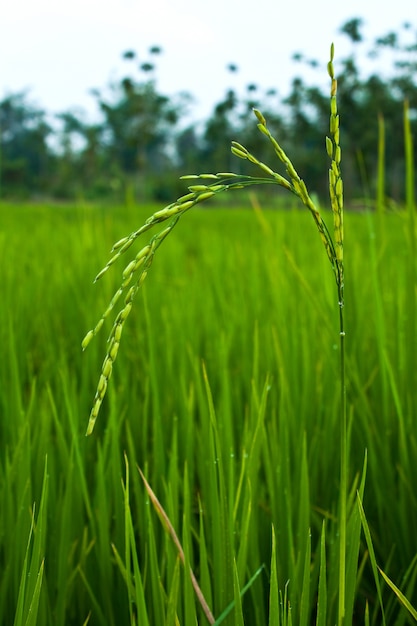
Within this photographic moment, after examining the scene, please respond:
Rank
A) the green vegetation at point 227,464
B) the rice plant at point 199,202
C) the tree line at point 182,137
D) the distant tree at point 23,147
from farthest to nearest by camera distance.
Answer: the distant tree at point 23,147 < the tree line at point 182,137 < the green vegetation at point 227,464 < the rice plant at point 199,202

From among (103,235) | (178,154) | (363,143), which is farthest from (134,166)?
(103,235)

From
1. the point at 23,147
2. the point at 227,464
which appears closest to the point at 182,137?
the point at 23,147

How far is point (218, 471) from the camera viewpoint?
1.95ft

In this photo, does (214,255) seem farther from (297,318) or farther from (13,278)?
(297,318)

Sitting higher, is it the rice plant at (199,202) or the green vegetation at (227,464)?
the rice plant at (199,202)

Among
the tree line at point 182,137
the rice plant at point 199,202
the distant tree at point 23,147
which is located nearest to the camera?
the rice plant at point 199,202

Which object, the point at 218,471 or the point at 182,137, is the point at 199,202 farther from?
the point at 182,137

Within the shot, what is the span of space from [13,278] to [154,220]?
1.53 m

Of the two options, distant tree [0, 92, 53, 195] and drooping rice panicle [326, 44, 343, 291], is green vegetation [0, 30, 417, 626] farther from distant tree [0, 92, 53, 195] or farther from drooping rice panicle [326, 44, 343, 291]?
distant tree [0, 92, 53, 195]

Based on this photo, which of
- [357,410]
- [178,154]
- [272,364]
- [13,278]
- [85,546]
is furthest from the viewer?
[178,154]

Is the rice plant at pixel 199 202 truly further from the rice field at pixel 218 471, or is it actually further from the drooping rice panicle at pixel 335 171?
the rice field at pixel 218 471

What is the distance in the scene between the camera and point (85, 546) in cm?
65

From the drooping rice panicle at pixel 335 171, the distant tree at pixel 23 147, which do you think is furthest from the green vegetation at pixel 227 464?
the distant tree at pixel 23 147

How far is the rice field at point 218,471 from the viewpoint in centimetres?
53
